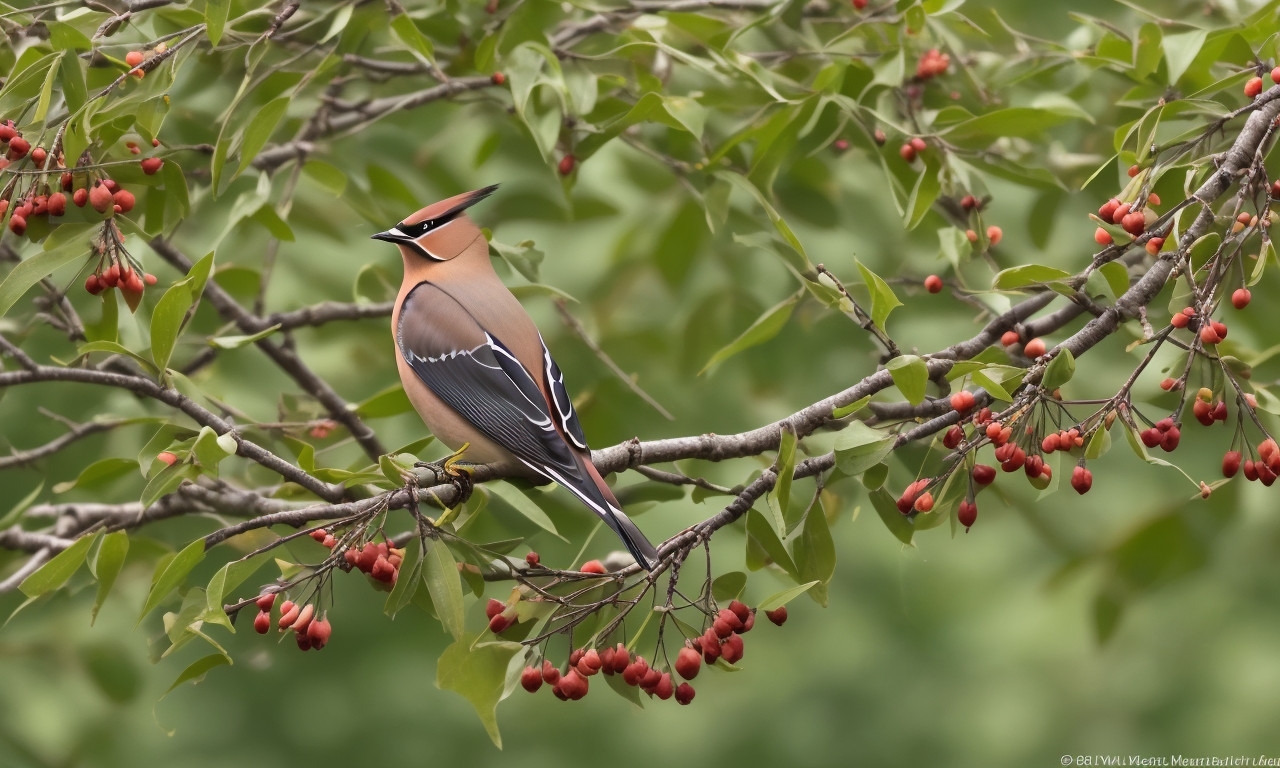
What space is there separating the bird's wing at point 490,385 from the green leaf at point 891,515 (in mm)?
428

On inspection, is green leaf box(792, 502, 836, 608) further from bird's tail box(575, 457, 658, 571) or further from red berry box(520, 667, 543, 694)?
red berry box(520, 667, 543, 694)

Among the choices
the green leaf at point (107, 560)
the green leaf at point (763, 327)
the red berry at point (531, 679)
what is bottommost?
the green leaf at point (107, 560)

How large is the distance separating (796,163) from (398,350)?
1.14 metres

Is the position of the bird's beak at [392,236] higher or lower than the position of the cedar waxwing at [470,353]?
higher

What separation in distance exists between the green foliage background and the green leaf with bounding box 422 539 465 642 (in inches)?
37.7

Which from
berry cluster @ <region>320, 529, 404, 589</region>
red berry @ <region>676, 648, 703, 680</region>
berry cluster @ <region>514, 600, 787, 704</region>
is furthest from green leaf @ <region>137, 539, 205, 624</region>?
red berry @ <region>676, 648, 703, 680</region>

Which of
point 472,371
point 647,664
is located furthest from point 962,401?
point 472,371

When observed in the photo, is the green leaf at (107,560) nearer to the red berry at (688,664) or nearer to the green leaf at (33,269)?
the green leaf at (33,269)

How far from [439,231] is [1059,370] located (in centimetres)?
116

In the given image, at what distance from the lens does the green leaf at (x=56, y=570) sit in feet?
5.78

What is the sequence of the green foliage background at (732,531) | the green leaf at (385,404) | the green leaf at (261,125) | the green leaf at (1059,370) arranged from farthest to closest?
the green foliage background at (732,531), the green leaf at (385,404), the green leaf at (261,125), the green leaf at (1059,370)

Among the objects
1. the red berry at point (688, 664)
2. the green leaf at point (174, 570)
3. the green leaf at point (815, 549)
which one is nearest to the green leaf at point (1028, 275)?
the green leaf at point (815, 549)

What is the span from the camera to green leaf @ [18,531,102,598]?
5.78 ft

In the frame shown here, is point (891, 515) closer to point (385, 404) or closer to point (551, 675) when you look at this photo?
point (551, 675)
